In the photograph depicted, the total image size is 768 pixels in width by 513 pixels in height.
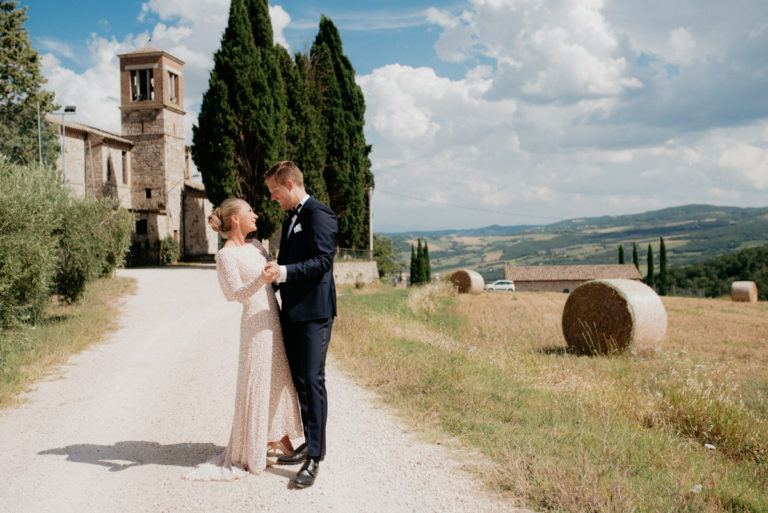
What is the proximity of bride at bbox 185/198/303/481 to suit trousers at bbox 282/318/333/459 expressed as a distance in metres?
0.20

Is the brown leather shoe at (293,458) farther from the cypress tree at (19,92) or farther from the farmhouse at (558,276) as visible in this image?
the farmhouse at (558,276)

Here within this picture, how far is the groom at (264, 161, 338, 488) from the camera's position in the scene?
4.33 meters

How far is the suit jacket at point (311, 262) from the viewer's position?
4332 mm

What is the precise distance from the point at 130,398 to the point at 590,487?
5.77 meters

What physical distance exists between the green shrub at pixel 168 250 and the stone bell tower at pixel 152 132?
1.37 ft

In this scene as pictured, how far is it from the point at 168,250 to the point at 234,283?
112ft

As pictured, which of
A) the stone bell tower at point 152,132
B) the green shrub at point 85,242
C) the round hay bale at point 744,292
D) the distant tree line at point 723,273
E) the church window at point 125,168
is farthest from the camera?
the distant tree line at point 723,273

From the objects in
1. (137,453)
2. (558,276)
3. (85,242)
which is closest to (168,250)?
(85,242)

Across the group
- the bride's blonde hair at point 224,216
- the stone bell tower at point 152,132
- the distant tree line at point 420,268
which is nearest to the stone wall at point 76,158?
the stone bell tower at point 152,132

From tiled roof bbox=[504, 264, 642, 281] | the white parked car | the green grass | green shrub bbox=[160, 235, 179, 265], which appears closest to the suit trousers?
the green grass

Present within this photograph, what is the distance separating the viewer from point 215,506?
151 inches

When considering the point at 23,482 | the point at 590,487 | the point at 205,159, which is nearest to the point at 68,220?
the point at 23,482

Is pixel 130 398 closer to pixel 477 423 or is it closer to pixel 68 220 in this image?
pixel 477 423

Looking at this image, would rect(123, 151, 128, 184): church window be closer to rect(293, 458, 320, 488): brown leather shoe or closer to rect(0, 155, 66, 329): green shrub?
rect(0, 155, 66, 329): green shrub
